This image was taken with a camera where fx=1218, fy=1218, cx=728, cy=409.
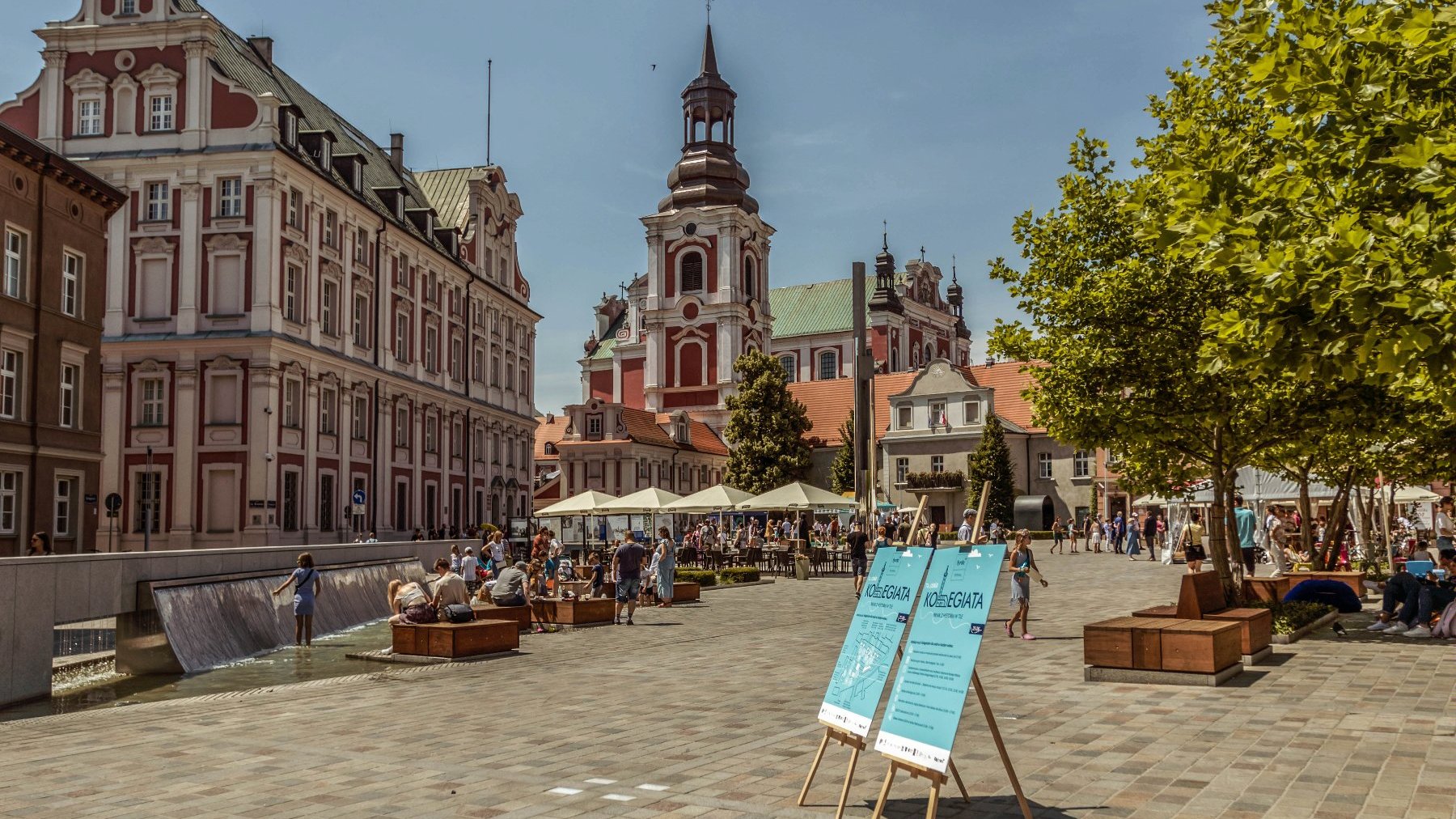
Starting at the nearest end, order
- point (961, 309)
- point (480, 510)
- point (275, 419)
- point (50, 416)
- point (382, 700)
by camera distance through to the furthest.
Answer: point (382, 700) → point (50, 416) → point (275, 419) → point (480, 510) → point (961, 309)

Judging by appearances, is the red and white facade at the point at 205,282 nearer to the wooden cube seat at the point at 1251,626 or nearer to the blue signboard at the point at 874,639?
the wooden cube seat at the point at 1251,626

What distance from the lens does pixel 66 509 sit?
30.4m

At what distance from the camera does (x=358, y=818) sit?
7.36 m

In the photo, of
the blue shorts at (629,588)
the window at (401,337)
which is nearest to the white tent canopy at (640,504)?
the blue shorts at (629,588)

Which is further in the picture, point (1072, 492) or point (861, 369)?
point (1072, 492)

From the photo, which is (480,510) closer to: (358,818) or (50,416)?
(50,416)

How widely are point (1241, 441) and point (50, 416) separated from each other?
2633 cm

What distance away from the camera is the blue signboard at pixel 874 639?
23.5ft

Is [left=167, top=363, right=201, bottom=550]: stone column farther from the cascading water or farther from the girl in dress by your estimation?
the girl in dress

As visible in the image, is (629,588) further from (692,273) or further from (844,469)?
(692,273)

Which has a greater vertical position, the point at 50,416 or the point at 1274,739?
the point at 50,416

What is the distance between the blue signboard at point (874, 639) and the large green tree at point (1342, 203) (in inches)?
124

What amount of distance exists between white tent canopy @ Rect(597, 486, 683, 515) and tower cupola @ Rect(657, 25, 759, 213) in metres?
52.3

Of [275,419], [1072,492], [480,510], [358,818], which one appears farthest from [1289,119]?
[1072,492]
